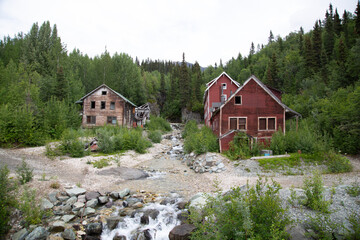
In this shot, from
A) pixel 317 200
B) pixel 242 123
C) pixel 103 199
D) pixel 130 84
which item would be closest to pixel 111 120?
pixel 130 84

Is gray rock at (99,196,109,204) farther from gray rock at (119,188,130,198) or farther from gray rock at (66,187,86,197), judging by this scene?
gray rock at (66,187,86,197)

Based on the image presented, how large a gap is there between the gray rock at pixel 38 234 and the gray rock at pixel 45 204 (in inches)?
75.2

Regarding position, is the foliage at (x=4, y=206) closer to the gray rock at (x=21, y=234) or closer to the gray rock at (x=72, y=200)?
the gray rock at (x=21, y=234)

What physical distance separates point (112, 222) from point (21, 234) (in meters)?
3.14

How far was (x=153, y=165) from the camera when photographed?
20.5 meters

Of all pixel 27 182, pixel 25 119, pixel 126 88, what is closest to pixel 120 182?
pixel 27 182

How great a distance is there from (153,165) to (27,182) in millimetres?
11106

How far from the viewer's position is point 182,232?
23.7 ft

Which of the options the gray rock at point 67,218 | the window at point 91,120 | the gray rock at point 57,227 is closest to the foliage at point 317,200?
the gray rock at point 57,227

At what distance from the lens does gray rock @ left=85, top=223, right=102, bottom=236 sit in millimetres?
7878

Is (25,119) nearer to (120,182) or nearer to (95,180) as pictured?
(95,180)

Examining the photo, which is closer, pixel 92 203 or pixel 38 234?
pixel 38 234

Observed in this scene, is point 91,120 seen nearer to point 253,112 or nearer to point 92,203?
point 253,112

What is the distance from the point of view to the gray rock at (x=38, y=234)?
7105 millimetres
